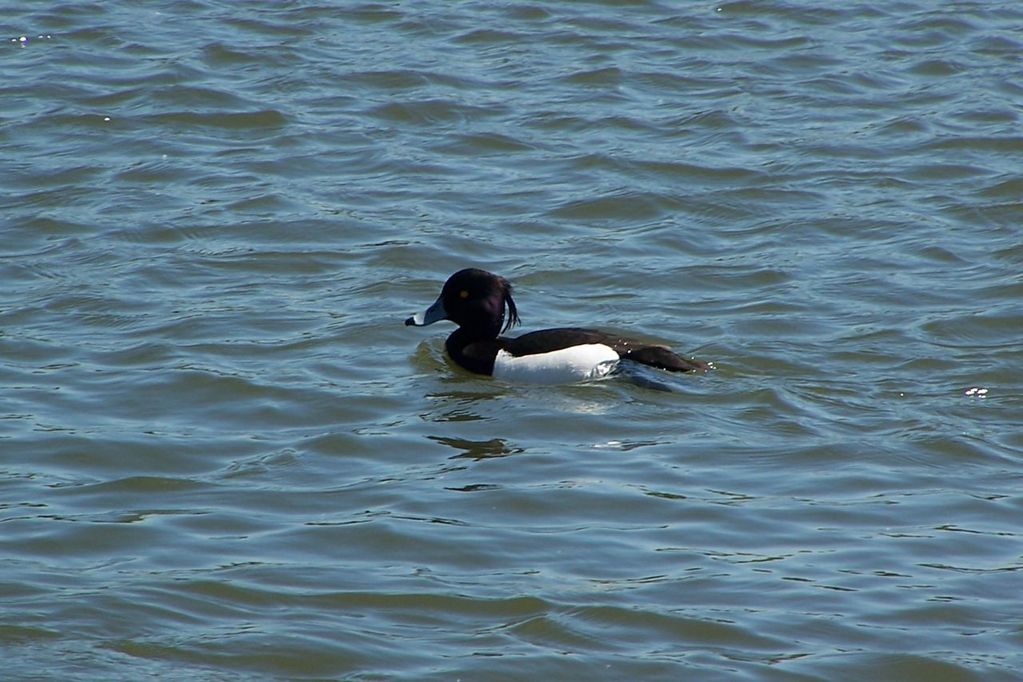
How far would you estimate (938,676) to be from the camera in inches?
228

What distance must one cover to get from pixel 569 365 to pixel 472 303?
92 centimetres

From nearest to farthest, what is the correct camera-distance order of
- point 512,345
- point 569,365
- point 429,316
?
point 569,365 → point 512,345 → point 429,316

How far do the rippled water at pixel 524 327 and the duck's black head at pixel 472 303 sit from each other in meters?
0.26

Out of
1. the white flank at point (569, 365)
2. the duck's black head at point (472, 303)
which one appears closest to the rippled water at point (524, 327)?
the white flank at point (569, 365)

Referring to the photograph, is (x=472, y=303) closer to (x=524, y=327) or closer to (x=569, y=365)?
(x=524, y=327)

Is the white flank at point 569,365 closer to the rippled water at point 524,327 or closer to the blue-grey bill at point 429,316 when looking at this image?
the rippled water at point 524,327

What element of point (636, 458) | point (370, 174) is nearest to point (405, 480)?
point (636, 458)

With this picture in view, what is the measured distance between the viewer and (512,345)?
9836mm

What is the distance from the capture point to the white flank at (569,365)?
9352 mm

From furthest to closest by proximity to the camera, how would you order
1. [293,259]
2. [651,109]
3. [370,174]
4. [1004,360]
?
[651,109] → [370,174] → [293,259] → [1004,360]

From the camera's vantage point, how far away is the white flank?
30.7 feet

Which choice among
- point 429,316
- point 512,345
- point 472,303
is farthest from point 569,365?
point 429,316

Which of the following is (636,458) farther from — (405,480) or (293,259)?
(293,259)

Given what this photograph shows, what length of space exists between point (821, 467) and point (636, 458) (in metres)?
0.85
